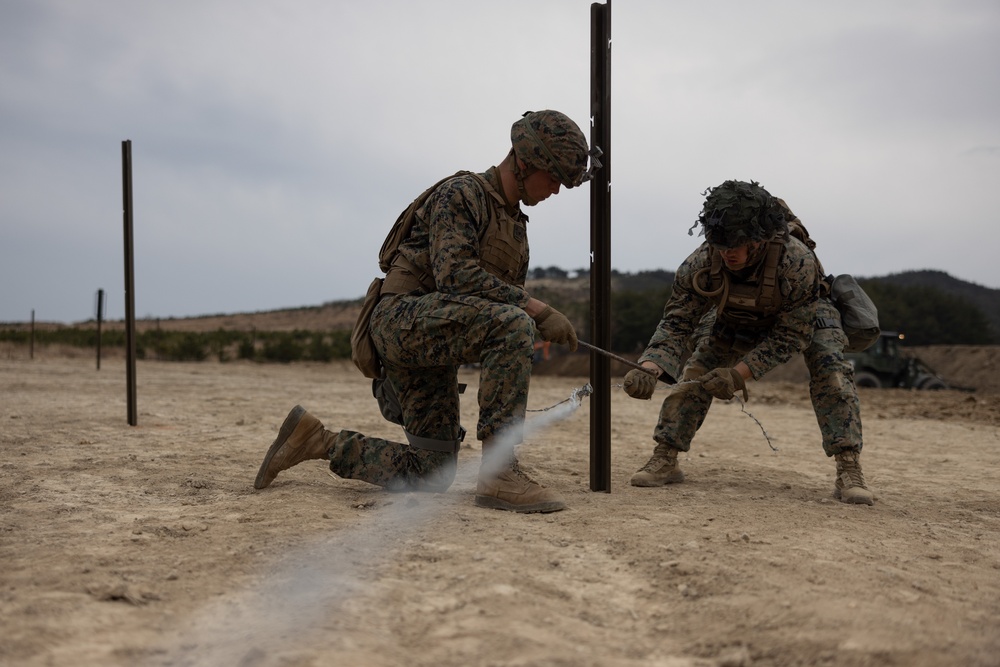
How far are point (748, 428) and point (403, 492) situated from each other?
17.1 ft

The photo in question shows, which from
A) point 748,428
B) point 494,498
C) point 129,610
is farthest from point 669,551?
point 748,428

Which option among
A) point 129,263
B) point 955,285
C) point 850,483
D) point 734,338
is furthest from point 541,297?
point 850,483

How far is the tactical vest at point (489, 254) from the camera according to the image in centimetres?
380

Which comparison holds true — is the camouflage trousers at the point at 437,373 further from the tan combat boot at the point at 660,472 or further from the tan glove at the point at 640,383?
the tan combat boot at the point at 660,472

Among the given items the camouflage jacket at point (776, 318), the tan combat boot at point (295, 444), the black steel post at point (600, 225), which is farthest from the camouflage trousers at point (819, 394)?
the tan combat boot at point (295, 444)

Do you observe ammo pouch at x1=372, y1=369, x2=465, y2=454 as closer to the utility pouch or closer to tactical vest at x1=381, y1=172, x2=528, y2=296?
the utility pouch

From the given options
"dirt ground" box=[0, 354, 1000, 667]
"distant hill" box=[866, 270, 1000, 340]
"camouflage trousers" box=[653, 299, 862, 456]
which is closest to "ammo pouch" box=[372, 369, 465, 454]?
"dirt ground" box=[0, 354, 1000, 667]

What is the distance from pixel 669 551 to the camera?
2.98 metres

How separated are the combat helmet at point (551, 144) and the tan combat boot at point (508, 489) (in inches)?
46.3

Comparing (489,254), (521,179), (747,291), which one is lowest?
(747,291)

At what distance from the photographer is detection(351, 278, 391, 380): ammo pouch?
154 inches

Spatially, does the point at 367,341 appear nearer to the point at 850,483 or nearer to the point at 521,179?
the point at 521,179

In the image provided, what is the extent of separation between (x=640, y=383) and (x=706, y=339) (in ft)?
2.54

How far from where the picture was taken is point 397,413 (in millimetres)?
4223
